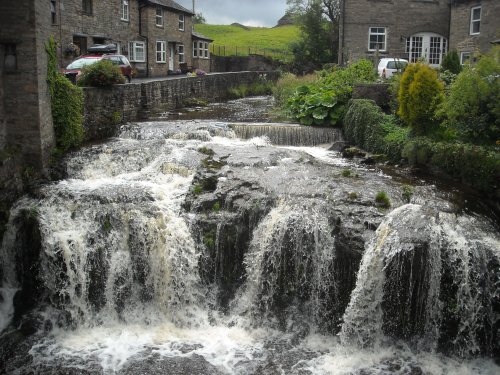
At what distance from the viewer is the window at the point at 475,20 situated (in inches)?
1294

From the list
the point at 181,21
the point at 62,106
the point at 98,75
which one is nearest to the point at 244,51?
the point at 181,21

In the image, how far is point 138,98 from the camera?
23781mm

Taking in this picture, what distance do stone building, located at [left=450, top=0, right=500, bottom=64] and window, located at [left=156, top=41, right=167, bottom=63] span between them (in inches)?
777

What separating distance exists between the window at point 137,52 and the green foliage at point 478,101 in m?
26.9

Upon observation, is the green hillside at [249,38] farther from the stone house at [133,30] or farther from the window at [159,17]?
the window at [159,17]

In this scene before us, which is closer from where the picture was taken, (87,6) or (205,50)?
(87,6)

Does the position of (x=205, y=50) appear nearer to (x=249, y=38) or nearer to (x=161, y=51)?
(x=161, y=51)

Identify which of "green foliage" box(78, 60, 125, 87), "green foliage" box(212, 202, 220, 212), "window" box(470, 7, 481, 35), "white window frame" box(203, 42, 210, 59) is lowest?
"green foliage" box(212, 202, 220, 212)

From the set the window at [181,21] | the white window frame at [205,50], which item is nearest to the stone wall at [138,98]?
the window at [181,21]

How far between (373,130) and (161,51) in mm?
26270

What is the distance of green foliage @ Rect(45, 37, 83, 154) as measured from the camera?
600 inches

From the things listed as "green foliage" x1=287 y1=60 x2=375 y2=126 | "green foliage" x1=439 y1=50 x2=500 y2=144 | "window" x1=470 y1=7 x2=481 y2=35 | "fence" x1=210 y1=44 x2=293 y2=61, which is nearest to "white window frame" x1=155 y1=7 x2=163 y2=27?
"green foliage" x1=287 y1=60 x2=375 y2=126

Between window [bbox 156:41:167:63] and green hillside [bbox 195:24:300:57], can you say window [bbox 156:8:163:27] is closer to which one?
window [bbox 156:41:167:63]

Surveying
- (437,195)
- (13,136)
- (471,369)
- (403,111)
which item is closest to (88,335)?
(13,136)
